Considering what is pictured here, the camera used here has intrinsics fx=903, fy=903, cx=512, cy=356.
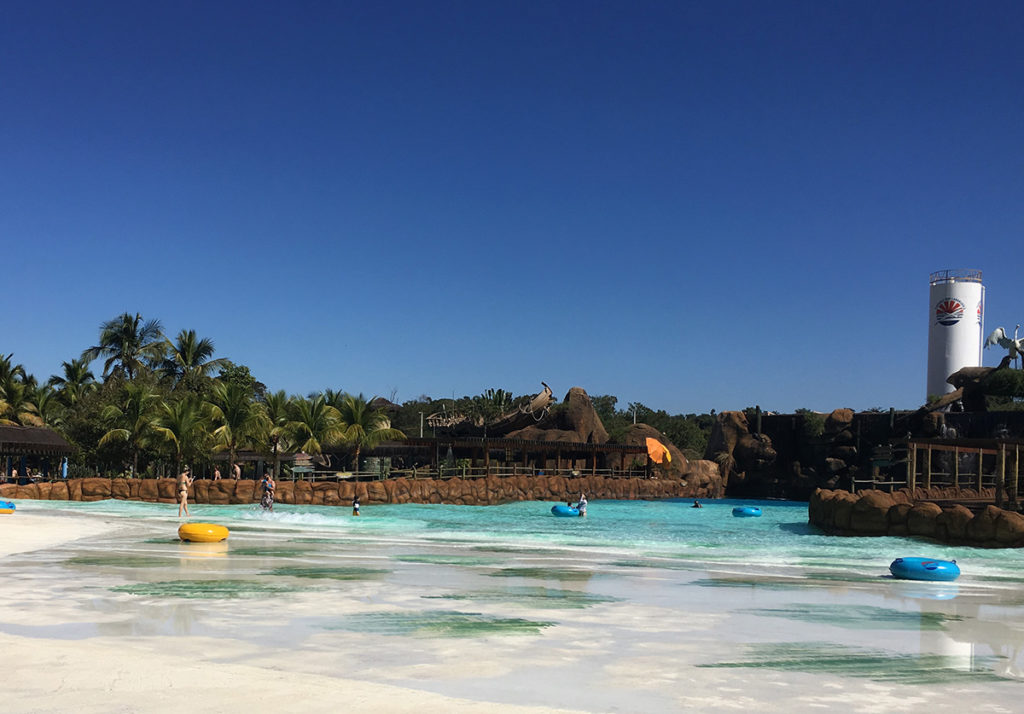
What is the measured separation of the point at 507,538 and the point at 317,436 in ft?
55.7

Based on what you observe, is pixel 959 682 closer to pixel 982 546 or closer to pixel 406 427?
pixel 982 546

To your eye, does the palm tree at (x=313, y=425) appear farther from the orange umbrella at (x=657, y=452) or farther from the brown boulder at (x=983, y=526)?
the brown boulder at (x=983, y=526)

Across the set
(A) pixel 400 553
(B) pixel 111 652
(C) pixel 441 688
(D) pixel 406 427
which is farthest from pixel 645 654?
(D) pixel 406 427

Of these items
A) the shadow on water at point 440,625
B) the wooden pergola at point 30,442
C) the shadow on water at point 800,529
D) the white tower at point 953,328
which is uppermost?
the white tower at point 953,328

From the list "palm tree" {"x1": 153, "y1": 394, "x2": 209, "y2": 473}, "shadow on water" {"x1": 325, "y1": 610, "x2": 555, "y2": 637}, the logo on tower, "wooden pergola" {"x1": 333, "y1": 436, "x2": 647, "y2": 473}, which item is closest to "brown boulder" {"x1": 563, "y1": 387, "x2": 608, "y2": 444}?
"wooden pergola" {"x1": 333, "y1": 436, "x2": 647, "y2": 473}

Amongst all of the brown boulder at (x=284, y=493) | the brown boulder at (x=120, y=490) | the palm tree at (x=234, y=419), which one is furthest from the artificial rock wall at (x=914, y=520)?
the brown boulder at (x=120, y=490)

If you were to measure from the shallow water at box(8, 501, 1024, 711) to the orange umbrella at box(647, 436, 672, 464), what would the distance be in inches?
1262

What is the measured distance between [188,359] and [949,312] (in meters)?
59.1

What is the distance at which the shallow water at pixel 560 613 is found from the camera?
858 centimetres

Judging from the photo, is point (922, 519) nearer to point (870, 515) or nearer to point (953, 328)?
point (870, 515)

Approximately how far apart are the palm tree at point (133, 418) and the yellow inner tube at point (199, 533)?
18.2 m

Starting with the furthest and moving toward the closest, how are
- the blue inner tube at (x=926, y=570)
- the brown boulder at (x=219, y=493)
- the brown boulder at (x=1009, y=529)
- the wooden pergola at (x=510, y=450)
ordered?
1. the wooden pergola at (x=510, y=450)
2. the brown boulder at (x=219, y=493)
3. the brown boulder at (x=1009, y=529)
4. the blue inner tube at (x=926, y=570)

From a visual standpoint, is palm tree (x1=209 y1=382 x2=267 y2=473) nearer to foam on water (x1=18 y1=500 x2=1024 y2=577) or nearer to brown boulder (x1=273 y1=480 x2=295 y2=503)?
brown boulder (x1=273 y1=480 x2=295 y2=503)

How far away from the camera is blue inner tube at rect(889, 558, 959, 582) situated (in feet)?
56.4
